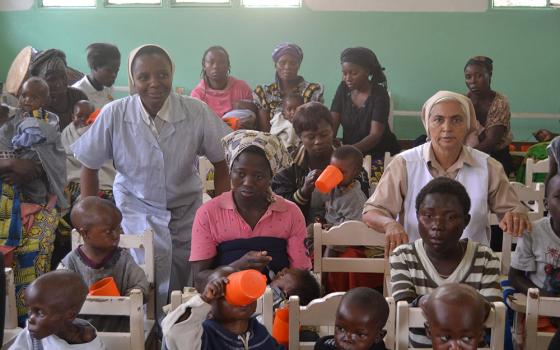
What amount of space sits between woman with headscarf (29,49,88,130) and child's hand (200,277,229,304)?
Answer: 3084 millimetres

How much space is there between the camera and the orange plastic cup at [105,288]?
2.34 m

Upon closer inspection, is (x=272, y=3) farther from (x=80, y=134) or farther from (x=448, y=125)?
(x=448, y=125)

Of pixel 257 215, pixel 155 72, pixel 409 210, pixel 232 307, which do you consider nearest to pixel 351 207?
pixel 409 210

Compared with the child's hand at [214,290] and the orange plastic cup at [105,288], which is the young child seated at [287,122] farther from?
the child's hand at [214,290]

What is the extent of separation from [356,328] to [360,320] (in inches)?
1.1

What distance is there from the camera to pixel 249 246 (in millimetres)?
2467

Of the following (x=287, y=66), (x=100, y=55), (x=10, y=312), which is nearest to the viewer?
(x=10, y=312)

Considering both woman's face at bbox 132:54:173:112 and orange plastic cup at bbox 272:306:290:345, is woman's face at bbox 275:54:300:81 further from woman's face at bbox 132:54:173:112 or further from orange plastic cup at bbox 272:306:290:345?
orange plastic cup at bbox 272:306:290:345

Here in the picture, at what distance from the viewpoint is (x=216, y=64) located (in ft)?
17.4

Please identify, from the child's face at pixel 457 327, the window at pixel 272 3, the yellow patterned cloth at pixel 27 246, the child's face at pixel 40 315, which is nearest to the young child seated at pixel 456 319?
the child's face at pixel 457 327

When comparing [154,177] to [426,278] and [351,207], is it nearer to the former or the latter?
[351,207]

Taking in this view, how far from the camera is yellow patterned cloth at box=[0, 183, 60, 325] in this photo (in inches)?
132

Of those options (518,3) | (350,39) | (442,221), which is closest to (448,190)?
(442,221)

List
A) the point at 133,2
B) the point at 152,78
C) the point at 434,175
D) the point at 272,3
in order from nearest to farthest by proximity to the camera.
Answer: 1. the point at 434,175
2. the point at 152,78
3. the point at 272,3
4. the point at 133,2
